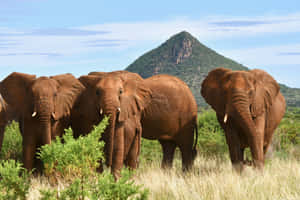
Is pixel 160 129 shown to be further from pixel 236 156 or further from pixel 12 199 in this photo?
pixel 12 199

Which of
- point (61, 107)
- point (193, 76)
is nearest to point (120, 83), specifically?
point (61, 107)

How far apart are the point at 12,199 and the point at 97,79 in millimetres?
3883

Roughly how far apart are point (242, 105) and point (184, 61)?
440 ft

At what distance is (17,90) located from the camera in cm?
1041

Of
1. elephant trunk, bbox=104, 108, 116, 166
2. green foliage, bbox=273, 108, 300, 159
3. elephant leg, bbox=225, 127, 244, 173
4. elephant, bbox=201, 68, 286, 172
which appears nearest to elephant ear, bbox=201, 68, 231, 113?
elephant, bbox=201, 68, 286, 172

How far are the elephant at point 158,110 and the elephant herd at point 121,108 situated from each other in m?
0.02

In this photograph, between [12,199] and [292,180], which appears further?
[292,180]

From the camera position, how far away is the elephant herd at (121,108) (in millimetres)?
9023

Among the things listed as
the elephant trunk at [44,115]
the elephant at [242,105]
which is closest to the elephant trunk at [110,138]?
the elephant trunk at [44,115]

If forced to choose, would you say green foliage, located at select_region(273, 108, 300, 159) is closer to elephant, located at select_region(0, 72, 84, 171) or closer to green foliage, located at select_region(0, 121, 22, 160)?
elephant, located at select_region(0, 72, 84, 171)

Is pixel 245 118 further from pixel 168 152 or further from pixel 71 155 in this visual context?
pixel 71 155

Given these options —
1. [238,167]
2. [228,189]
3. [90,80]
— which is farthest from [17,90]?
[228,189]

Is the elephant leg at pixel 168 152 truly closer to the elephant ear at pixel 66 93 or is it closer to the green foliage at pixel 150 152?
the green foliage at pixel 150 152

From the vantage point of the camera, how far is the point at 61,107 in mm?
10008
